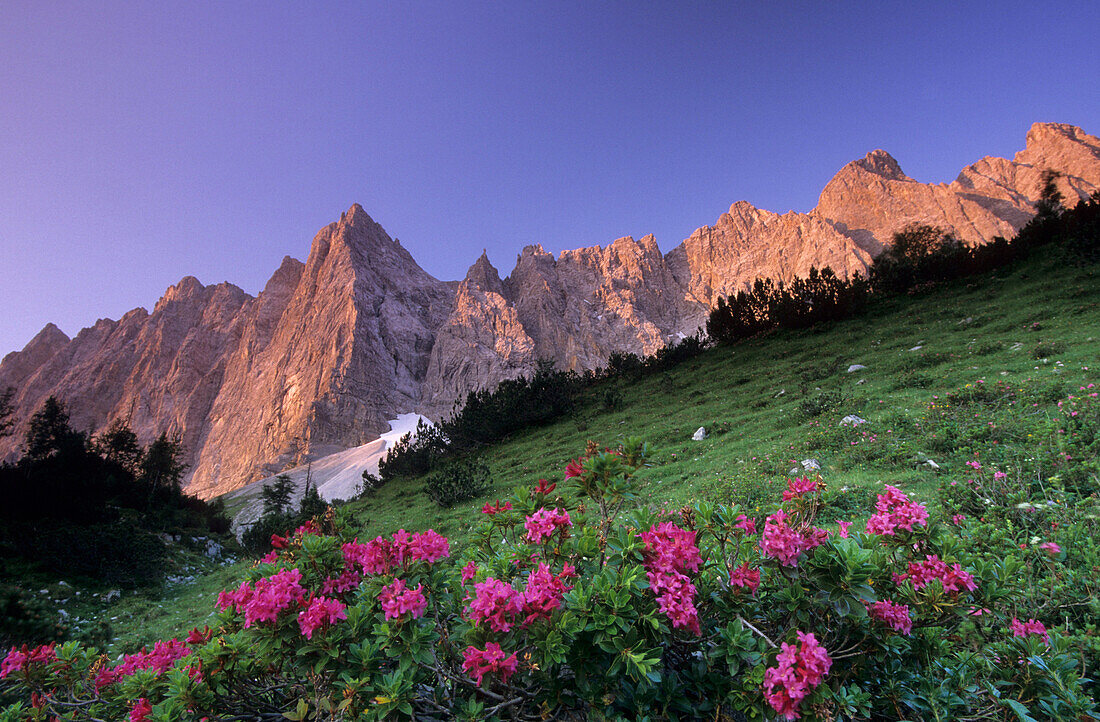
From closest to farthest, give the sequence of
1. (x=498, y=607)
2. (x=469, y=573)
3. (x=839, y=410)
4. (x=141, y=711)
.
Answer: (x=498, y=607) < (x=141, y=711) < (x=469, y=573) < (x=839, y=410)

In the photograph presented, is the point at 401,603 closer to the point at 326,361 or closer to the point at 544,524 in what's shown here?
the point at 544,524

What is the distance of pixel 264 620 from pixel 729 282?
135 m

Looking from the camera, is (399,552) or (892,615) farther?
(399,552)

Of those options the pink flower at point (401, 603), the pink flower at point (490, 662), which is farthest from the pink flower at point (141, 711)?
the pink flower at point (490, 662)

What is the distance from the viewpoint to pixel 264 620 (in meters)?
2.20

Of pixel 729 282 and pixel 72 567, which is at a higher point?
pixel 729 282

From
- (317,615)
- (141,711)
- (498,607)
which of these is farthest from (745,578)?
(141,711)

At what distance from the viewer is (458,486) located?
16.9 m

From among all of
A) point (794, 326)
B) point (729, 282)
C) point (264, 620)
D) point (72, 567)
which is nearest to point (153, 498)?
point (72, 567)

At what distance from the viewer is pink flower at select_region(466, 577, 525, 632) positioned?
195 cm

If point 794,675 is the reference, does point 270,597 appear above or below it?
above

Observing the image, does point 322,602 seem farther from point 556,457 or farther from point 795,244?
point 795,244

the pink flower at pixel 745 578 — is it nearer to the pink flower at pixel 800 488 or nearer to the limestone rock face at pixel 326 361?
the pink flower at pixel 800 488

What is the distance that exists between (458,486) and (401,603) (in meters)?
15.5
